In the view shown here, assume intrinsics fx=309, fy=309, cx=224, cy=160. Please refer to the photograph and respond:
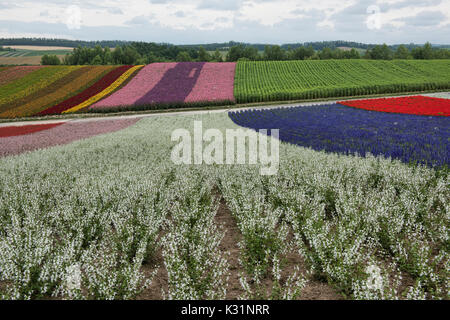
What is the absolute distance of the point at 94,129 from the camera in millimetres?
25781

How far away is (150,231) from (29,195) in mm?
4667

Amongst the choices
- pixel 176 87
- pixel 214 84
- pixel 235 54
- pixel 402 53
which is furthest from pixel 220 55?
pixel 402 53

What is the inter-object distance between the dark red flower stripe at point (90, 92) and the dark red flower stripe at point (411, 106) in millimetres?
31685

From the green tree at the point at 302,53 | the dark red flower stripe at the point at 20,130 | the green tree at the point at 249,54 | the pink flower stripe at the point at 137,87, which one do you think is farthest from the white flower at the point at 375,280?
the green tree at the point at 302,53

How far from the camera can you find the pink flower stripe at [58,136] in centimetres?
1916

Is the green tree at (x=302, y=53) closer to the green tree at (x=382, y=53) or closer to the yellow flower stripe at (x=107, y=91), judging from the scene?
the green tree at (x=382, y=53)

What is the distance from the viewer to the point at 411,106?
28406mm

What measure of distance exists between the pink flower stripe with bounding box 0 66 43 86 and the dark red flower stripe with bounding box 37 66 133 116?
13.5m

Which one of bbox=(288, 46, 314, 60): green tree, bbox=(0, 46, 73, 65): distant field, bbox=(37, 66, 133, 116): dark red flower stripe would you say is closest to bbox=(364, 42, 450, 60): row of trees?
bbox=(288, 46, 314, 60): green tree

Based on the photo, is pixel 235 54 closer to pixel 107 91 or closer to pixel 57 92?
pixel 107 91

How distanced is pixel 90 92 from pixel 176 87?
469 inches
